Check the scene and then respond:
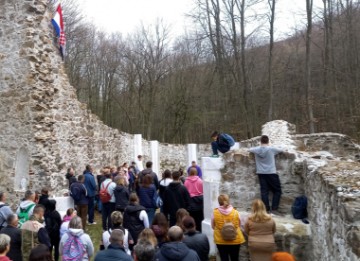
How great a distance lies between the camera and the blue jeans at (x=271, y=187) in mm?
7250

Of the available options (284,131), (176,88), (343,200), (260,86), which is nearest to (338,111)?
(260,86)

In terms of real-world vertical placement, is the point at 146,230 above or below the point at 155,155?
below

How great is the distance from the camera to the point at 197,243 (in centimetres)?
506

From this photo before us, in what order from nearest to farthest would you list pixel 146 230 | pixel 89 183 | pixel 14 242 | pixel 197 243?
pixel 146 230, pixel 197 243, pixel 14 242, pixel 89 183

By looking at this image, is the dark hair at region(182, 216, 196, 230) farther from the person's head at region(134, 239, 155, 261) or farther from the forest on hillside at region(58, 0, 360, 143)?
the forest on hillside at region(58, 0, 360, 143)

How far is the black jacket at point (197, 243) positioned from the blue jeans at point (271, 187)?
253 centimetres

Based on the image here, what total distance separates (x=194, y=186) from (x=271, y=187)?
1.67 metres

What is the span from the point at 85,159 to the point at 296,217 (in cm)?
865

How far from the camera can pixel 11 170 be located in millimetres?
10641

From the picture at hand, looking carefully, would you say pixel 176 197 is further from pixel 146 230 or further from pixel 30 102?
pixel 30 102

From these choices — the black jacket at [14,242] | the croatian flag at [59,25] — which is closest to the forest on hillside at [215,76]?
the croatian flag at [59,25]

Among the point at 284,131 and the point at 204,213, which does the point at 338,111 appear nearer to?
the point at 284,131

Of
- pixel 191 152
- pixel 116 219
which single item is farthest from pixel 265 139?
pixel 191 152

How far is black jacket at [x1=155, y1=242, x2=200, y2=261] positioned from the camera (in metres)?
4.21
